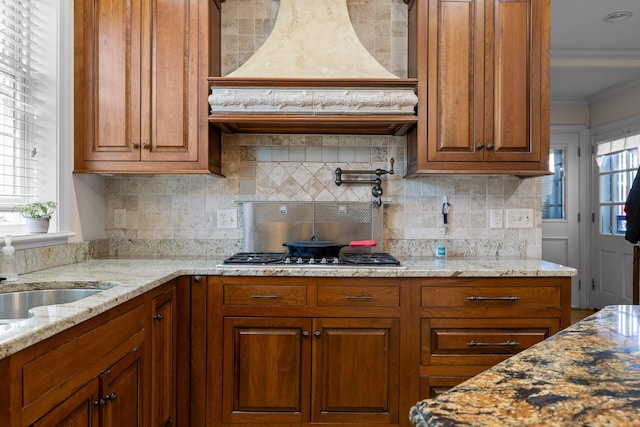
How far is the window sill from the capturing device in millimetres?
2008

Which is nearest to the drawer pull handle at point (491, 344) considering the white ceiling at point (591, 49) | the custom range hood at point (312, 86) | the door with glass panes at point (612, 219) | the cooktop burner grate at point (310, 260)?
the cooktop burner grate at point (310, 260)

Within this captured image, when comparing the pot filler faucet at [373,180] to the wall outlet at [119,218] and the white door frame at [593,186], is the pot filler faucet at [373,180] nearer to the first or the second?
the wall outlet at [119,218]

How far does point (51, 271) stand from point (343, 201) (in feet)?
5.19

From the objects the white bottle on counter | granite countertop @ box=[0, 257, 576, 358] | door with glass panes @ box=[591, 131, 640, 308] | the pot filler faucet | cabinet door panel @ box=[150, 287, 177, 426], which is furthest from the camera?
door with glass panes @ box=[591, 131, 640, 308]

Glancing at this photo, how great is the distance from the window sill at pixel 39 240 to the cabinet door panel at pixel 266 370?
0.95 metres

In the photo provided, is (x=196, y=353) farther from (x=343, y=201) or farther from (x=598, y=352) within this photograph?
(x=598, y=352)

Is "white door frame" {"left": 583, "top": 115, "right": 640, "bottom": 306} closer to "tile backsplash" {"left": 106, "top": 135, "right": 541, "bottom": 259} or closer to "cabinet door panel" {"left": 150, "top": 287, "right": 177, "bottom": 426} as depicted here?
"tile backsplash" {"left": 106, "top": 135, "right": 541, "bottom": 259}

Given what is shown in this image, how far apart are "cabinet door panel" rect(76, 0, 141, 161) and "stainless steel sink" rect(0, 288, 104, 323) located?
93 centimetres

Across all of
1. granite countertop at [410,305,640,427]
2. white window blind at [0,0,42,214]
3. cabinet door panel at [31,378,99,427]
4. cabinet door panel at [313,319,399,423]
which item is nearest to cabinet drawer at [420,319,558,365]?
cabinet door panel at [313,319,399,423]

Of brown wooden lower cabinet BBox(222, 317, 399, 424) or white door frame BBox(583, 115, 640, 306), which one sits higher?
white door frame BBox(583, 115, 640, 306)

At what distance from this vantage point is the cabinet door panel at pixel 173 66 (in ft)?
8.08

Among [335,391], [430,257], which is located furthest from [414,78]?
[335,391]

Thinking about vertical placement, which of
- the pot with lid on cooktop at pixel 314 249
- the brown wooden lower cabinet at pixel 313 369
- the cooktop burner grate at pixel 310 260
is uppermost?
the pot with lid on cooktop at pixel 314 249

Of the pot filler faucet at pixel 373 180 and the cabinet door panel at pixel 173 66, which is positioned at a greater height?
the cabinet door panel at pixel 173 66
